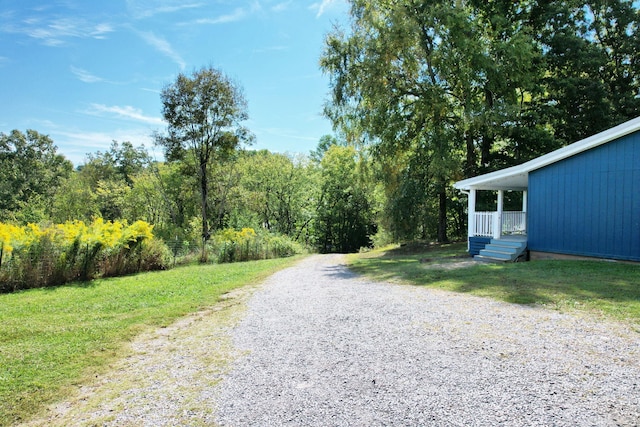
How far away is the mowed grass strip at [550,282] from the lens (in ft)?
18.5

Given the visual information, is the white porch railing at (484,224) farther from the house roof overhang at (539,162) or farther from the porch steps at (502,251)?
the house roof overhang at (539,162)

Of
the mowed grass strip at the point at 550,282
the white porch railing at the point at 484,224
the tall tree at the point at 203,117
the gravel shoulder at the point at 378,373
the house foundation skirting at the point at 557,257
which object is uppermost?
the tall tree at the point at 203,117

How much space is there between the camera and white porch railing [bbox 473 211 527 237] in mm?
12938

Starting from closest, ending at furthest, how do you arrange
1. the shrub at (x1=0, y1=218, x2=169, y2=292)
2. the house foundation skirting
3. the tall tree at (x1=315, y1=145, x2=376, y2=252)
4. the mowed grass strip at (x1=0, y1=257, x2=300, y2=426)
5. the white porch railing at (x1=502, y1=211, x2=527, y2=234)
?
the mowed grass strip at (x1=0, y1=257, x2=300, y2=426)
the shrub at (x1=0, y1=218, x2=169, y2=292)
the house foundation skirting
the white porch railing at (x1=502, y1=211, x2=527, y2=234)
the tall tree at (x1=315, y1=145, x2=376, y2=252)

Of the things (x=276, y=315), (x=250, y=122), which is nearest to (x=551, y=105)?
(x=250, y=122)

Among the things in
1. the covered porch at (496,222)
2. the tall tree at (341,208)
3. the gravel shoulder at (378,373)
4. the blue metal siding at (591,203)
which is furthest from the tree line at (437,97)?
the tall tree at (341,208)

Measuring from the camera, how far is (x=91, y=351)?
13.8 ft

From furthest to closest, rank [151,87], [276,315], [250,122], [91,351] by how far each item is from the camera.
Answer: [250,122], [151,87], [276,315], [91,351]

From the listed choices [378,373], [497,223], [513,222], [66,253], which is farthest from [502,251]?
[66,253]

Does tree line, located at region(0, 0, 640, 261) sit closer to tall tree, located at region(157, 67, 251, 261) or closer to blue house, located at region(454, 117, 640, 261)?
tall tree, located at region(157, 67, 251, 261)

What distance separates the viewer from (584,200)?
1002 cm

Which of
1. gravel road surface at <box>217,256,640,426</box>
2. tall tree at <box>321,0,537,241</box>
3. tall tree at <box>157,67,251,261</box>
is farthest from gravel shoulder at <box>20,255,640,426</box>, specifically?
tall tree at <box>157,67,251,261</box>

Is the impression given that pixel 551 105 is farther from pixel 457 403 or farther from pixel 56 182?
pixel 56 182

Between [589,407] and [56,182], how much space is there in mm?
46325
